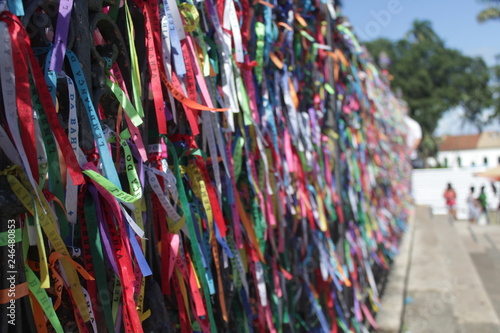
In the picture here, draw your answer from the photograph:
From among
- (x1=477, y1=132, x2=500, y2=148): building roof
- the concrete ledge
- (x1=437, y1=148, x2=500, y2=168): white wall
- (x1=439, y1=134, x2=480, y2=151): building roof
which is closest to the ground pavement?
the concrete ledge

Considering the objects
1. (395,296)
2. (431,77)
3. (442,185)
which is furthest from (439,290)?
(431,77)

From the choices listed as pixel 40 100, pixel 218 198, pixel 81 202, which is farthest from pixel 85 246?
pixel 218 198

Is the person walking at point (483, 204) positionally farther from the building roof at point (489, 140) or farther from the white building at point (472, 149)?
the building roof at point (489, 140)

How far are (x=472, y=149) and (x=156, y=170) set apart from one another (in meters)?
60.8

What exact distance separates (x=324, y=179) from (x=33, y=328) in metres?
2.34

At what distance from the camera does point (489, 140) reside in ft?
187

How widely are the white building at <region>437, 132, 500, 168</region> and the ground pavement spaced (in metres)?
48.5

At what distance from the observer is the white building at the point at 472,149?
5475 centimetres

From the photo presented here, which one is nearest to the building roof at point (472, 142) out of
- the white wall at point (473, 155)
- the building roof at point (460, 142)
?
the building roof at point (460, 142)

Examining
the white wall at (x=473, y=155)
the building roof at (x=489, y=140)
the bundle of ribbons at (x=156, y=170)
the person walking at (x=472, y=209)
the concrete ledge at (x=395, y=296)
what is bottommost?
the white wall at (x=473, y=155)

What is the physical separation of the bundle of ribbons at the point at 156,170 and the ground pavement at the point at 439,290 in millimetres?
2139

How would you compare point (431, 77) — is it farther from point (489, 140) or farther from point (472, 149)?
point (489, 140)

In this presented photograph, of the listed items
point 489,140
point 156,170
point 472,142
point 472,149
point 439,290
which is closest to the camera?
point 156,170

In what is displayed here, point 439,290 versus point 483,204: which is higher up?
point 439,290
